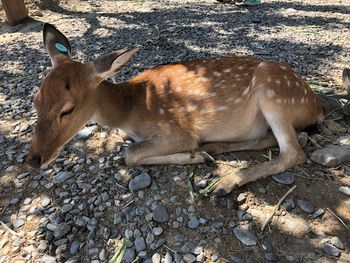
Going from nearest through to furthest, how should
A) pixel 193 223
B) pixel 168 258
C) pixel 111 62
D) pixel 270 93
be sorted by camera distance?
pixel 168 258, pixel 193 223, pixel 111 62, pixel 270 93

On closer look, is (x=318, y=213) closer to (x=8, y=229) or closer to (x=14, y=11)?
(x=8, y=229)

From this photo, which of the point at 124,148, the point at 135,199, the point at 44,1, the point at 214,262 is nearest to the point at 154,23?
the point at 44,1

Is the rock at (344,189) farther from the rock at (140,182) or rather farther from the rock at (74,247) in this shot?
the rock at (74,247)

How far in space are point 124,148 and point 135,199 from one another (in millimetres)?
816

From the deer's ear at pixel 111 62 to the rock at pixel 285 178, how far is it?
5.15 feet

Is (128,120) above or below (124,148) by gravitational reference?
above

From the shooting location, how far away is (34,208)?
314 cm

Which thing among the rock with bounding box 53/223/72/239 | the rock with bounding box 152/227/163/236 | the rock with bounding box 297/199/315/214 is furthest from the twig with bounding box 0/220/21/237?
the rock with bounding box 297/199/315/214

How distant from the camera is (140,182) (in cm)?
324

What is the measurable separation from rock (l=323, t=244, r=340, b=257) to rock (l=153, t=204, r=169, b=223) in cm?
114

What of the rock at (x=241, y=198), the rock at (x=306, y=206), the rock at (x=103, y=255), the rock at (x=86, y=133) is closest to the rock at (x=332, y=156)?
the rock at (x=306, y=206)

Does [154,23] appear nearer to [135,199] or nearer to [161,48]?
[161,48]

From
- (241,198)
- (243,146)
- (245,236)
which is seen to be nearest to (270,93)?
(243,146)

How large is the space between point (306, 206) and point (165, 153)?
1337mm
